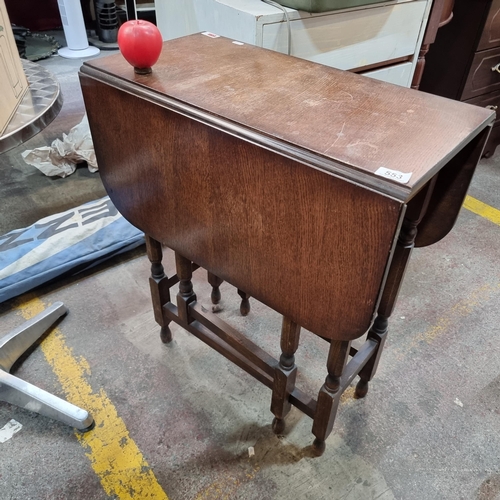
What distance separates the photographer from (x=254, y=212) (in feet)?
3.07

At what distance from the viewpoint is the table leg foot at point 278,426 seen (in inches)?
53.2

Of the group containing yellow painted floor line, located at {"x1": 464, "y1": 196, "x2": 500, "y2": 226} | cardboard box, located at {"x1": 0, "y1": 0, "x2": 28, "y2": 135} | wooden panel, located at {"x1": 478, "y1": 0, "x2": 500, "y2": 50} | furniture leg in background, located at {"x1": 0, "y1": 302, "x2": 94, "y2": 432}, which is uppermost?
cardboard box, located at {"x1": 0, "y1": 0, "x2": 28, "y2": 135}

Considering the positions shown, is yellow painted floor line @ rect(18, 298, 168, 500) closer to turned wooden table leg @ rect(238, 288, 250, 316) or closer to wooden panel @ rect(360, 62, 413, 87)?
turned wooden table leg @ rect(238, 288, 250, 316)

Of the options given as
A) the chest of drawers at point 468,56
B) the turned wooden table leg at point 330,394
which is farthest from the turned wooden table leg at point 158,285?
the chest of drawers at point 468,56

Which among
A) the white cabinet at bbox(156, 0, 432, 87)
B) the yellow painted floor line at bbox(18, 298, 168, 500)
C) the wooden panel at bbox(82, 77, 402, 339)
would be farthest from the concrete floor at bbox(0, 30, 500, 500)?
the white cabinet at bbox(156, 0, 432, 87)

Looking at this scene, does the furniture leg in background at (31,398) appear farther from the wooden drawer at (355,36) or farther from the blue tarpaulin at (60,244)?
the wooden drawer at (355,36)

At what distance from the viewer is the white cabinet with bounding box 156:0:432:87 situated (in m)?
1.51

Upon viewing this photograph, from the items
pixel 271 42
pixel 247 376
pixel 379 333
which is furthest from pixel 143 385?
pixel 271 42

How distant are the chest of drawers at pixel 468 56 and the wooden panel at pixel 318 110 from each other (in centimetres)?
160

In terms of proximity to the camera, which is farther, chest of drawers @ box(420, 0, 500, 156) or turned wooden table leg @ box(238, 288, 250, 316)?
chest of drawers @ box(420, 0, 500, 156)

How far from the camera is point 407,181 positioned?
73 cm

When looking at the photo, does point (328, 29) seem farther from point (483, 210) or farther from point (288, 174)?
point (483, 210)

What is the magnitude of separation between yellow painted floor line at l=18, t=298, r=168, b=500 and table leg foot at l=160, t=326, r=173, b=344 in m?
0.28

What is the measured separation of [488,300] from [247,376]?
3.57 feet
